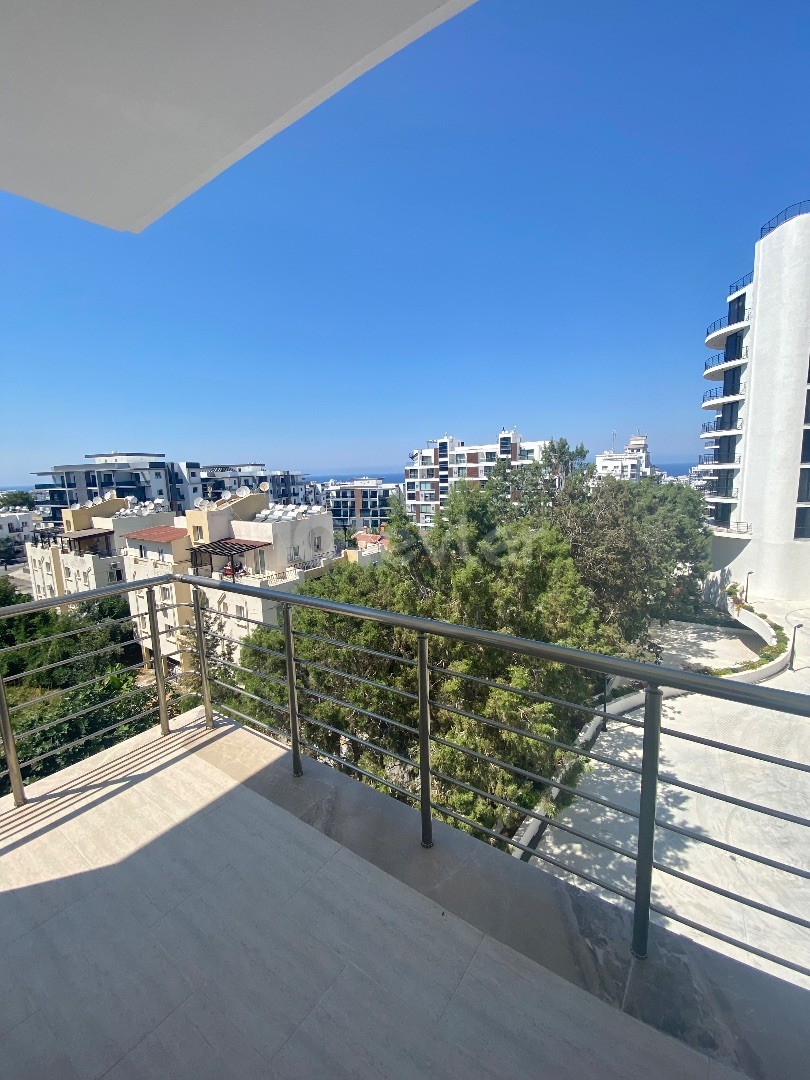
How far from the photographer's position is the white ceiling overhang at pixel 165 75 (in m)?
1.13

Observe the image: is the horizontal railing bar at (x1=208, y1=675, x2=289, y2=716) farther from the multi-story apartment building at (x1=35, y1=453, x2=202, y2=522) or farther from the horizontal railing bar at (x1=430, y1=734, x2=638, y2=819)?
the multi-story apartment building at (x1=35, y1=453, x2=202, y2=522)

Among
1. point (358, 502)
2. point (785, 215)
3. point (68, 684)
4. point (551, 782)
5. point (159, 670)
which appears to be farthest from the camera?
point (358, 502)

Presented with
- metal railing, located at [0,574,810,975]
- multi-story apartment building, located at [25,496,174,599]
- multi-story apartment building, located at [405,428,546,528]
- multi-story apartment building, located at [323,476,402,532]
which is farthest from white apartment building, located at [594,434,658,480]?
metal railing, located at [0,574,810,975]

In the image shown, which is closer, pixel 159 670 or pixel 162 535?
pixel 159 670

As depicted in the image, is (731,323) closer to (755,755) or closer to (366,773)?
(755,755)

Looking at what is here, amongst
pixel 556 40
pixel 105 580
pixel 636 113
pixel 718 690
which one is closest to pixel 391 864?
pixel 718 690

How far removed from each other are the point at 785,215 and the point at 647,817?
31.1 m

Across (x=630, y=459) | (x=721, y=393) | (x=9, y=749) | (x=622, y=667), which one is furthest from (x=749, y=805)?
(x=630, y=459)

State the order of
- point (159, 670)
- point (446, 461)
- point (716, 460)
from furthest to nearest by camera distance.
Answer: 1. point (446, 461)
2. point (716, 460)
3. point (159, 670)

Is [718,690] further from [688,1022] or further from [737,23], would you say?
[737,23]

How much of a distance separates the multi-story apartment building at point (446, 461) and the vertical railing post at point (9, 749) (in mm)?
50200

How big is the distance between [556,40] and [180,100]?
320 cm

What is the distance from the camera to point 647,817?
4.25 feet

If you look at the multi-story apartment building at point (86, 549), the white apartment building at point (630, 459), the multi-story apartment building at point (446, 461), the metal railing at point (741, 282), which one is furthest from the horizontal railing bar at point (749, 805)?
the white apartment building at point (630, 459)
